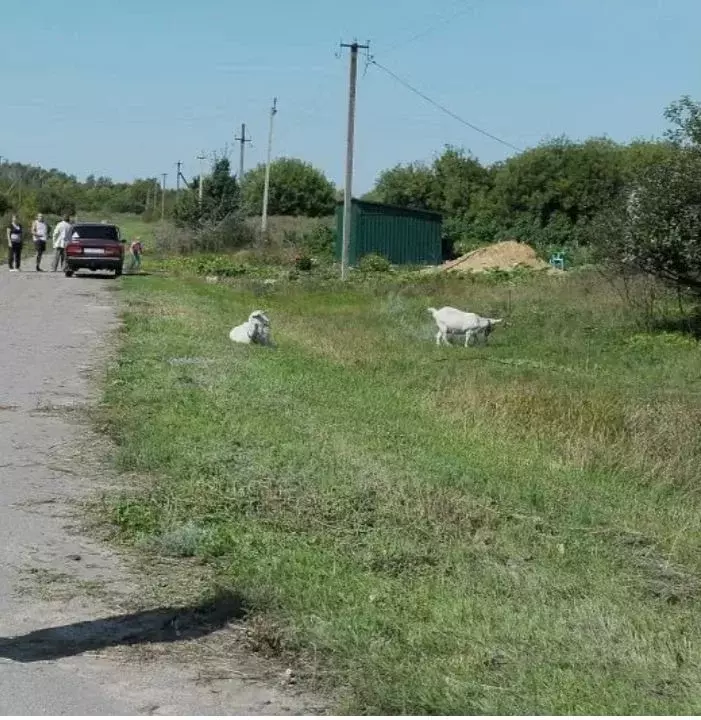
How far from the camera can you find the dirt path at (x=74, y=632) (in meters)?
4.51

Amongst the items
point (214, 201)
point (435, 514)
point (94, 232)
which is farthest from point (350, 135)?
point (435, 514)

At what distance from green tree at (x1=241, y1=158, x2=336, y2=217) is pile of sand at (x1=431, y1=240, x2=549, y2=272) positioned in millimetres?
41768

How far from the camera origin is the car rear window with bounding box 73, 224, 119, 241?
34.3 m

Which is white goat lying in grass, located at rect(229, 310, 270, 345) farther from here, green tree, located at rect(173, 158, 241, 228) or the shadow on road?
green tree, located at rect(173, 158, 241, 228)

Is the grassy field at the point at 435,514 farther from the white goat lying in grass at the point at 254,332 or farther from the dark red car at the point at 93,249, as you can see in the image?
the dark red car at the point at 93,249

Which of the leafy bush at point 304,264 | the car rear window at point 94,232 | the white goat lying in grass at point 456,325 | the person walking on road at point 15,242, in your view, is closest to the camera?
the white goat lying in grass at point 456,325

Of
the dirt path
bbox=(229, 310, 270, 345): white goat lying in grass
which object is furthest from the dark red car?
the dirt path

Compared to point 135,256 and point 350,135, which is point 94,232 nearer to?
point 135,256

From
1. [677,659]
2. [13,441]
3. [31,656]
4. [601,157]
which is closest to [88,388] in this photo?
[13,441]

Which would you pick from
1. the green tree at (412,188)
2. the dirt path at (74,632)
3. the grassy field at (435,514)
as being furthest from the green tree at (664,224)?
the green tree at (412,188)

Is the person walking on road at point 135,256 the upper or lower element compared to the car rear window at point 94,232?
lower

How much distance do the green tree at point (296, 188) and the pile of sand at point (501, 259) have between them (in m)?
41.8

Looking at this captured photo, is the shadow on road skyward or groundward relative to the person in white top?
groundward

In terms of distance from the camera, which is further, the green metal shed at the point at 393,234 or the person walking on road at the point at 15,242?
the green metal shed at the point at 393,234
